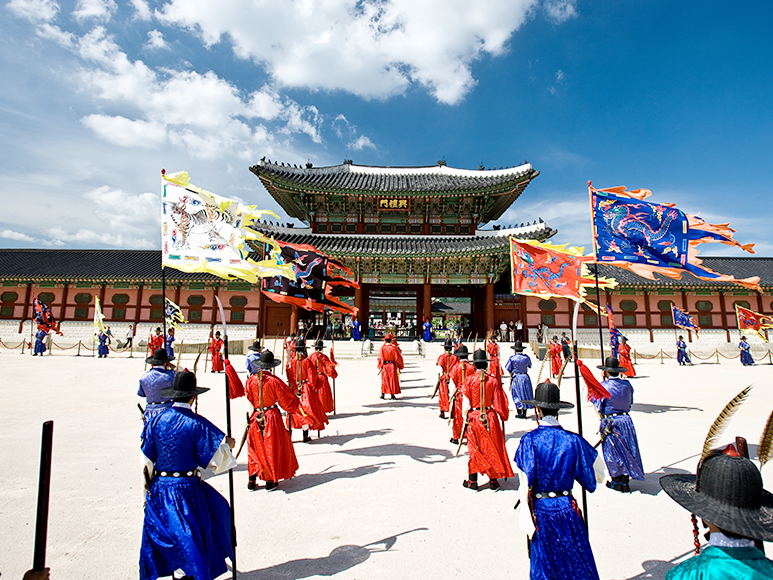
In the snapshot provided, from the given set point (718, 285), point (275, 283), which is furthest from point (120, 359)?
point (718, 285)

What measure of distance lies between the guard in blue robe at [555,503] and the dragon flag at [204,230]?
340 centimetres

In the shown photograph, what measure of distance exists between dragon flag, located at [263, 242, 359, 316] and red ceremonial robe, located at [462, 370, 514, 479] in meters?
3.19

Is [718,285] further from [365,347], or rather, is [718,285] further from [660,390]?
[365,347]

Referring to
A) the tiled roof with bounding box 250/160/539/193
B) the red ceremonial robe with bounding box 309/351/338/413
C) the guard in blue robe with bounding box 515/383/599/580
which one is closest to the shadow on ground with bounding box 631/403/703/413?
the red ceremonial robe with bounding box 309/351/338/413

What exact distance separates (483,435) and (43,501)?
404 centimetres

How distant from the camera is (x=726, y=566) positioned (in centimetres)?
157

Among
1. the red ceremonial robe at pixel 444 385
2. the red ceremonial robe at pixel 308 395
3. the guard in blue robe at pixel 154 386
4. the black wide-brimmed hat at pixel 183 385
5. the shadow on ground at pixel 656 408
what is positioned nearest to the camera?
the black wide-brimmed hat at pixel 183 385

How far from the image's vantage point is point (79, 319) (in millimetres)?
23297

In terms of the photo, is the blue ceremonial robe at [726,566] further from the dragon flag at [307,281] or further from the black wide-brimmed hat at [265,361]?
the dragon flag at [307,281]

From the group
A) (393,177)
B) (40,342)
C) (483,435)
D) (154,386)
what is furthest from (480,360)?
(393,177)

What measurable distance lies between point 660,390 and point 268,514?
37.9 feet

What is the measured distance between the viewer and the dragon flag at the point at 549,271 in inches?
247

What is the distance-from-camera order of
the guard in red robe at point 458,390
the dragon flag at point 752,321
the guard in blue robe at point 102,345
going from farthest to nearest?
the guard in blue robe at point 102,345 < the dragon flag at point 752,321 < the guard in red robe at point 458,390

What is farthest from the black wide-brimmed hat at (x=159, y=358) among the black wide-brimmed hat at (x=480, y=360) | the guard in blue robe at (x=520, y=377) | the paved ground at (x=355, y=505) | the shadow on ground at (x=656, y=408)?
the shadow on ground at (x=656, y=408)
